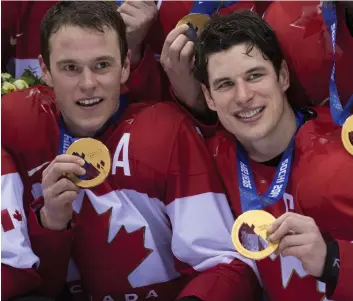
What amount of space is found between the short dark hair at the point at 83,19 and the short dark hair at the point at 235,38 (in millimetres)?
240

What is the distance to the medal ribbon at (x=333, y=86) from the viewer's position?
1.76 meters

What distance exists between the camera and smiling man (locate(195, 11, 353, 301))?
5.31 ft

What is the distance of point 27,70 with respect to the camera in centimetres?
243

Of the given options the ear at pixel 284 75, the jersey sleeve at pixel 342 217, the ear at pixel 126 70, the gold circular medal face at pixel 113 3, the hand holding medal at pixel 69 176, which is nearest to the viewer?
the jersey sleeve at pixel 342 217

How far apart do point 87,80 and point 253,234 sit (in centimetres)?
64

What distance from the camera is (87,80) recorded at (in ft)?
6.09

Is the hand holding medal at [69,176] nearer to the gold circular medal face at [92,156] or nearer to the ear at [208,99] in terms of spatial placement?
the gold circular medal face at [92,156]

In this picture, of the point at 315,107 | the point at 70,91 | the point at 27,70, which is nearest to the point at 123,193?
the point at 70,91

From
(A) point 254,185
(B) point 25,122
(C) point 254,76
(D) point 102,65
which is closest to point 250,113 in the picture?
(C) point 254,76

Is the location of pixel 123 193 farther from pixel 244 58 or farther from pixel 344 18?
pixel 344 18

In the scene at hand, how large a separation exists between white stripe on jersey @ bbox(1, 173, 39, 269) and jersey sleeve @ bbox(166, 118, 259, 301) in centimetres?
41

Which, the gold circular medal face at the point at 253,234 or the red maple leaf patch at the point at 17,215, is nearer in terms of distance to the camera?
the gold circular medal face at the point at 253,234

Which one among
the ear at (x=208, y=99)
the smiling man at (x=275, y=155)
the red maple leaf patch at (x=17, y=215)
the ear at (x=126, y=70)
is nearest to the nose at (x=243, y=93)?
the smiling man at (x=275, y=155)

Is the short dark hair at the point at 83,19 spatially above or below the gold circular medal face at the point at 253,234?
above
